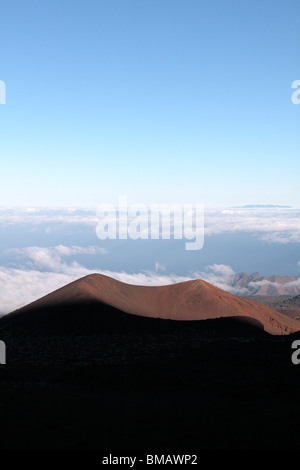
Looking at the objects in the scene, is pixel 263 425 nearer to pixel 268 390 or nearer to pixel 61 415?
pixel 268 390

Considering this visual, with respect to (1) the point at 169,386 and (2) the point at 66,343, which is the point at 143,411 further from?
(2) the point at 66,343

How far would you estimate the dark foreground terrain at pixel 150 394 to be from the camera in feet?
44.8

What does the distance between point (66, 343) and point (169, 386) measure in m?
18.3

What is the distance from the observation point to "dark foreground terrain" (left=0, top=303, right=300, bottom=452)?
1364 cm

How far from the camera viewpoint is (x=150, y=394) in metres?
19.7

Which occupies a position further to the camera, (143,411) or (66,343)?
(66,343)

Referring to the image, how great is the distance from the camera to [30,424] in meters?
15.1

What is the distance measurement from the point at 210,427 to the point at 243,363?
34.4ft
